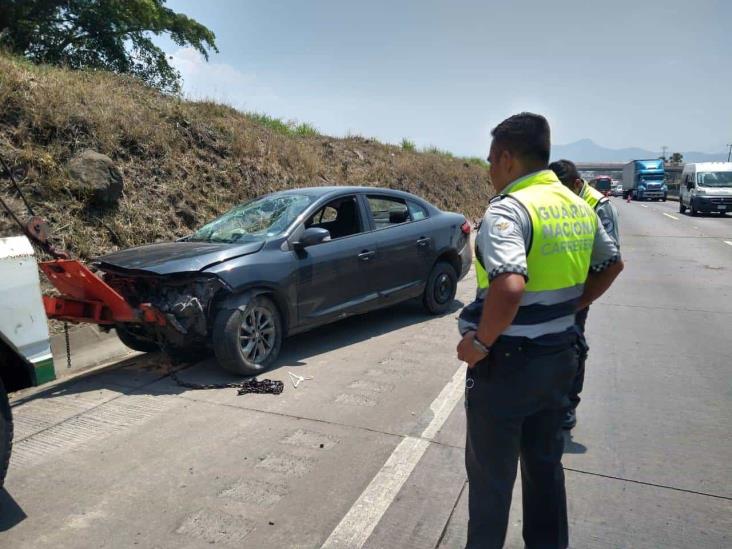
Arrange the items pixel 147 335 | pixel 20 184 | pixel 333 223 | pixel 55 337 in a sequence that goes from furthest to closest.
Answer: pixel 20 184, pixel 333 223, pixel 55 337, pixel 147 335

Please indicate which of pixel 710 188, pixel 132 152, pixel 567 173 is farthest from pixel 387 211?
pixel 710 188

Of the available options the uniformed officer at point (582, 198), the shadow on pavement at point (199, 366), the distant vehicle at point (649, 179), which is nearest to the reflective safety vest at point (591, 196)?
the uniformed officer at point (582, 198)

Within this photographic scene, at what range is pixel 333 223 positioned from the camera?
6.82 meters

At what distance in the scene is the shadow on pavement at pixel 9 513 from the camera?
303 centimetres

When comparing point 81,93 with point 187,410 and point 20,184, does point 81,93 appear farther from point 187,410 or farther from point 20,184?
point 187,410

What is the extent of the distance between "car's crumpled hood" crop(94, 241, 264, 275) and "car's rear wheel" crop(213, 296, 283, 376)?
1.53 feet

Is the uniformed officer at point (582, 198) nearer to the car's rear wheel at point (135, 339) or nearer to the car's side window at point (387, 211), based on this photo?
the car's side window at point (387, 211)

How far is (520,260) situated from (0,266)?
2.68 metres

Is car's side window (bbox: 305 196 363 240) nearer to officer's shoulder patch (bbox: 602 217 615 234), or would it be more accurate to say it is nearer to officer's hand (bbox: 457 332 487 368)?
officer's shoulder patch (bbox: 602 217 615 234)

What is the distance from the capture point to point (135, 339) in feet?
19.0

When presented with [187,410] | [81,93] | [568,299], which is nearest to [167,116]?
[81,93]

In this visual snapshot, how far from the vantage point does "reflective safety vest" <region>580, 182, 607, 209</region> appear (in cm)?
384

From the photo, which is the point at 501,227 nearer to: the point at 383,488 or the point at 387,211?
the point at 383,488

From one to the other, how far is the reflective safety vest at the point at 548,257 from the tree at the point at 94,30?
49.8ft
